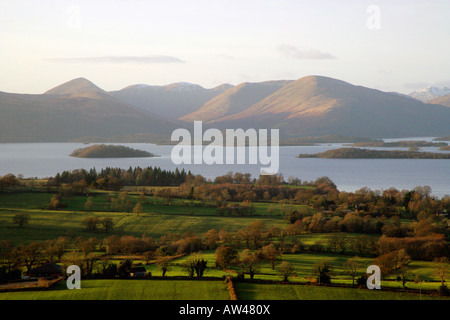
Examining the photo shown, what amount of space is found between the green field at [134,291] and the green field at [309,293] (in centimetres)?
118

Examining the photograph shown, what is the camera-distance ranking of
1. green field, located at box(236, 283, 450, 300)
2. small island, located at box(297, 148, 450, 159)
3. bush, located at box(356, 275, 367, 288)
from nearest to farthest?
green field, located at box(236, 283, 450, 300) → bush, located at box(356, 275, 367, 288) → small island, located at box(297, 148, 450, 159)

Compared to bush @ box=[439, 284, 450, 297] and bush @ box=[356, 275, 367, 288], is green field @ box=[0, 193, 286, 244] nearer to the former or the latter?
bush @ box=[356, 275, 367, 288]

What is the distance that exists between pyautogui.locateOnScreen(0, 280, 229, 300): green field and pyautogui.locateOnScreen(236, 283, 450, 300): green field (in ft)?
3.86

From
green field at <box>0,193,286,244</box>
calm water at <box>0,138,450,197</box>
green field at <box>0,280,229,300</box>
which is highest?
calm water at <box>0,138,450,197</box>

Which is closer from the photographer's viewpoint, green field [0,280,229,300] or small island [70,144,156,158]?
green field [0,280,229,300]

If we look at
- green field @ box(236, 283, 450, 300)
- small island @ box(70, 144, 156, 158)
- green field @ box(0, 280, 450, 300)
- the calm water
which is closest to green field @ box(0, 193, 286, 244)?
green field @ box(0, 280, 450, 300)

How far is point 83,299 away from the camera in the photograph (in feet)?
66.1

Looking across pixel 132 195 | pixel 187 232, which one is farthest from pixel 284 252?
pixel 132 195

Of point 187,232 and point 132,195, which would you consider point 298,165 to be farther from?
point 187,232

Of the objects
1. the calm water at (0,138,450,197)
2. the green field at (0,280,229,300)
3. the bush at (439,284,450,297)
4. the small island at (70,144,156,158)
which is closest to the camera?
the green field at (0,280,229,300)

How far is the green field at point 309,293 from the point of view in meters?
21.1

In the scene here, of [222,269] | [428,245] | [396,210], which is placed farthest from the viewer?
[396,210]

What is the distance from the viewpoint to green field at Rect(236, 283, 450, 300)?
21109mm
